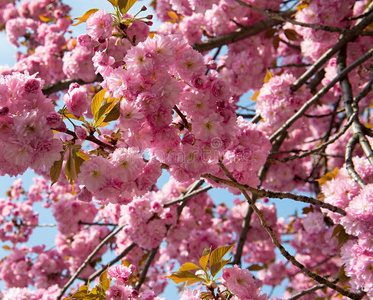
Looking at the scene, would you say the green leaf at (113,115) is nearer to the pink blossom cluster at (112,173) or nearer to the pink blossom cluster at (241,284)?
the pink blossom cluster at (112,173)

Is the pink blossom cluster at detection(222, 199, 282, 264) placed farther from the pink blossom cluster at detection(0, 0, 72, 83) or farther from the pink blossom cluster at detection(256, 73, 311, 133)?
the pink blossom cluster at detection(0, 0, 72, 83)

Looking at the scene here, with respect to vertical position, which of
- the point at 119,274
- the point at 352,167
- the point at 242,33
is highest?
the point at 242,33

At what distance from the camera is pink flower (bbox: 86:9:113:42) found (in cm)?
140

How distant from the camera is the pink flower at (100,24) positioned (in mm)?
1402

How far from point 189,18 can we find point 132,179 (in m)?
3.11

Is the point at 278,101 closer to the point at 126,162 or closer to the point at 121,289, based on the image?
the point at 126,162

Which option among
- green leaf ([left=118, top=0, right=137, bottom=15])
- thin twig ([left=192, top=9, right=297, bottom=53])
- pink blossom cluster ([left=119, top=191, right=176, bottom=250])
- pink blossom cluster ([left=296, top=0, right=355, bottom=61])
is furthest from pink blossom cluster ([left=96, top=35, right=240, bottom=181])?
thin twig ([left=192, top=9, right=297, bottom=53])

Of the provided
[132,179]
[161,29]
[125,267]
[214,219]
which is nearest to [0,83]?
[132,179]

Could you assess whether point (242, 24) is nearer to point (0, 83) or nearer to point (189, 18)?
point (189, 18)

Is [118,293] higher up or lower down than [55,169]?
lower down

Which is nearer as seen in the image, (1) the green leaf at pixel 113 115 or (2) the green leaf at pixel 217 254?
(1) the green leaf at pixel 113 115

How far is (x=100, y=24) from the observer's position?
1.42 metres

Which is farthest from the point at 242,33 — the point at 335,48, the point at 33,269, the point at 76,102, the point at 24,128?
the point at 33,269

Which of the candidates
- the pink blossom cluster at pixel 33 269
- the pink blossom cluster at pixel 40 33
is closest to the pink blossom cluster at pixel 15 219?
the pink blossom cluster at pixel 33 269
